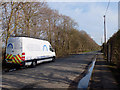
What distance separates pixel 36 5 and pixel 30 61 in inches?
417

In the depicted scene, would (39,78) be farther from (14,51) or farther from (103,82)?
(14,51)

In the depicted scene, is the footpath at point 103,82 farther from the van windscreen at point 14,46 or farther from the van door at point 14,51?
the van windscreen at point 14,46

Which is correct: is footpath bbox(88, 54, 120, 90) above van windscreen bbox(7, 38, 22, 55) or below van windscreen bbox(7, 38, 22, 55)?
below

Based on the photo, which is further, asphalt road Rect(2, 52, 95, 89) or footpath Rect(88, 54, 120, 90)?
asphalt road Rect(2, 52, 95, 89)

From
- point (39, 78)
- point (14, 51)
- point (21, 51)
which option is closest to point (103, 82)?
point (39, 78)

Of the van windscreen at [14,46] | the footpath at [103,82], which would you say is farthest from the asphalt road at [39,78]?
the van windscreen at [14,46]

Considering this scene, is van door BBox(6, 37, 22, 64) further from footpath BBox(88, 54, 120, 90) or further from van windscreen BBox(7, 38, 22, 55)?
footpath BBox(88, 54, 120, 90)

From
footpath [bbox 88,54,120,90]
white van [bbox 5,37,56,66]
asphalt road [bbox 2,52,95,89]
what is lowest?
asphalt road [bbox 2,52,95,89]

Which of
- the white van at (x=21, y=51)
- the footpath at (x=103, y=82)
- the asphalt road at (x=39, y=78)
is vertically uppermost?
the white van at (x=21, y=51)

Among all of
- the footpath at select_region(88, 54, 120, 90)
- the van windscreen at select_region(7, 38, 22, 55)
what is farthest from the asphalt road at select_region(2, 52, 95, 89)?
the van windscreen at select_region(7, 38, 22, 55)

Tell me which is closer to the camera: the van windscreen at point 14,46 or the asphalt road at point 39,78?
the asphalt road at point 39,78

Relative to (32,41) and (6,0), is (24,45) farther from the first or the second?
(6,0)

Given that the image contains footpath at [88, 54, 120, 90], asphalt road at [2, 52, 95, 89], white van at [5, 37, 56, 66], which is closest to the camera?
footpath at [88, 54, 120, 90]

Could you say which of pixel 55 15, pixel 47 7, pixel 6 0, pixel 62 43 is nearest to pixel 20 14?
pixel 6 0
